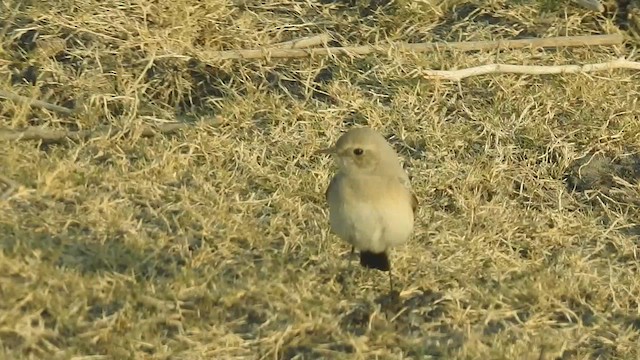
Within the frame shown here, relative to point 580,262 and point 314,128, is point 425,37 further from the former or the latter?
point 580,262

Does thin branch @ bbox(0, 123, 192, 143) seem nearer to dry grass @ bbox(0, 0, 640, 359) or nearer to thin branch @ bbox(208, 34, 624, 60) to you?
dry grass @ bbox(0, 0, 640, 359)

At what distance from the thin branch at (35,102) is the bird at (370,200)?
1.86 meters

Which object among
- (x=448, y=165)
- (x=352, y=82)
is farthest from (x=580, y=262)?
(x=352, y=82)

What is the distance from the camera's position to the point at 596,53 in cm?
733

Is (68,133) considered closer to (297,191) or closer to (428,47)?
(297,191)

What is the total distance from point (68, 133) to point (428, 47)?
228 cm

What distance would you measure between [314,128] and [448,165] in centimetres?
79

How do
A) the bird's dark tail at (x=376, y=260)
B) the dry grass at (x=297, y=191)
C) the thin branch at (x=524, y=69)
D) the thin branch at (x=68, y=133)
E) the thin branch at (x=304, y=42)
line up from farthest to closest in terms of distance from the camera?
the thin branch at (x=304, y=42) → the thin branch at (x=524, y=69) → the thin branch at (x=68, y=133) → the bird's dark tail at (x=376, y=260) → the dry grass at (x=297, y=191)

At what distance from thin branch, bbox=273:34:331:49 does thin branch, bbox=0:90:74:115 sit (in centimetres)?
137

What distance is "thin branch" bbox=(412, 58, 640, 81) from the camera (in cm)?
683

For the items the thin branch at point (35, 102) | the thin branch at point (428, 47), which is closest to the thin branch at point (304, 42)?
the thin branch at point (428, 47)

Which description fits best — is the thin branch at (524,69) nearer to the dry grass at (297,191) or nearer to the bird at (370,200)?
the dry grass at (297,191)

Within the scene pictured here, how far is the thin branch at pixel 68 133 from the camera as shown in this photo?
6.02 m

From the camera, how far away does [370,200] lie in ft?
16.4
